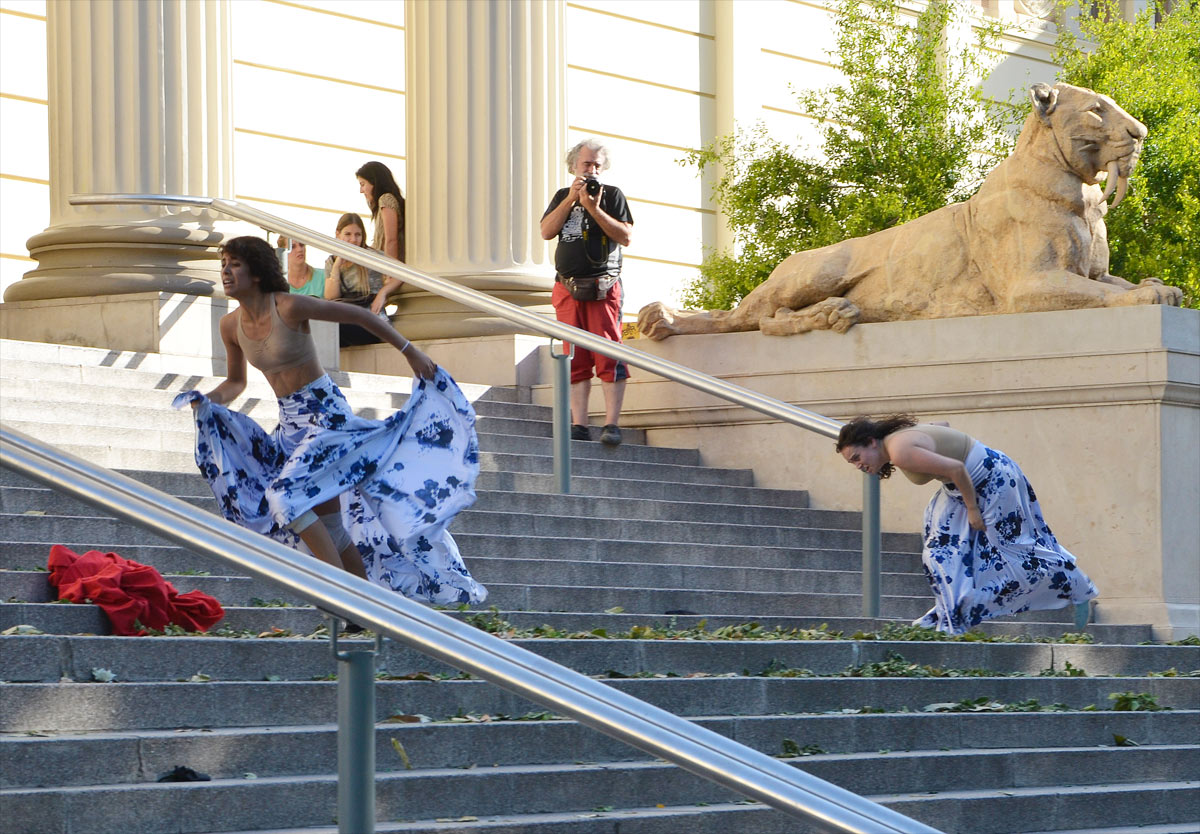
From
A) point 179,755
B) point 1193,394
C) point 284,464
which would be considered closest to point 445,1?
point 1193,394

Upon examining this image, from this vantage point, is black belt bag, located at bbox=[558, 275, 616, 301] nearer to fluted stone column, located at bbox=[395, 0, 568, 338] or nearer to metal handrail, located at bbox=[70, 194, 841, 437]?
metal handrail, located at bbox=[70, 194, 841, 437]

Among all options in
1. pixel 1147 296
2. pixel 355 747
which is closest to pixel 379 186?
pixel 1147 296

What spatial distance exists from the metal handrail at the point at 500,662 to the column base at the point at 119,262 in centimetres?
964

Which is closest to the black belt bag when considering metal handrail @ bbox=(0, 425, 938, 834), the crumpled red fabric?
the crumpled red fabric

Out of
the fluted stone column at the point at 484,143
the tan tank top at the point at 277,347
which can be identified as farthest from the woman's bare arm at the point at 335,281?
the tan tank top at the point at 277,347

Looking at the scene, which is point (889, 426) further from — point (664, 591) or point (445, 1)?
point (445, 1)

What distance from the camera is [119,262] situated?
45.3 ft

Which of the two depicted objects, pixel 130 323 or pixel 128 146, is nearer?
pixel 130 323

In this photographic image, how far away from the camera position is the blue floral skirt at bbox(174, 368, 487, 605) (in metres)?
8.40

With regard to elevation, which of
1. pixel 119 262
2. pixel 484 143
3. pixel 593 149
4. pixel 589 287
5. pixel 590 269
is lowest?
pixel 589 287

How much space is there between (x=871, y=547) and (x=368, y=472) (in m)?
2.91

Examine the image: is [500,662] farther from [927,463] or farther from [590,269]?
[590,269]

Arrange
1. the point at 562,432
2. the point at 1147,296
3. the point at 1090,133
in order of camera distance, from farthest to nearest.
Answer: the point at 1090,133 → the point at 1147,296 → the point at 562,432

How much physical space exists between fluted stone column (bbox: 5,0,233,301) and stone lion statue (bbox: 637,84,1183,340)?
3.94 m
